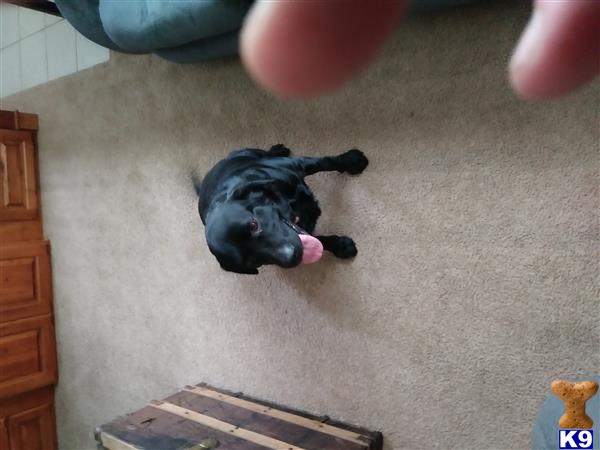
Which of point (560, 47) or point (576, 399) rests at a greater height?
point (560, 47)

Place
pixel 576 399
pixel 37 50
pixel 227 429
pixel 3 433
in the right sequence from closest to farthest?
pixel 576 399
pixel 227 429
pixel 3 433
pixel 37 50

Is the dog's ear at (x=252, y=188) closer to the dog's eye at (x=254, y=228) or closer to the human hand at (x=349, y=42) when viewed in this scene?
the dog's eye at (x=254, y=228)

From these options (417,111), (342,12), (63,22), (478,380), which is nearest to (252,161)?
(417,111)

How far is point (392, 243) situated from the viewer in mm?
1075

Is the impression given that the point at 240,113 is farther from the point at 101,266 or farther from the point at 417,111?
the point at 101,266

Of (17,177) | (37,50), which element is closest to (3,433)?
(17,177)

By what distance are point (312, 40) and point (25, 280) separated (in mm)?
1958

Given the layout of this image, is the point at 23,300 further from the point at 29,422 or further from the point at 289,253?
the point at 289,253

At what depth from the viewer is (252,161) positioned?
41.5 inches

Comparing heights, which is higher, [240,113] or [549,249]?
[240,113]

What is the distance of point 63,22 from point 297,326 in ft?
4.78

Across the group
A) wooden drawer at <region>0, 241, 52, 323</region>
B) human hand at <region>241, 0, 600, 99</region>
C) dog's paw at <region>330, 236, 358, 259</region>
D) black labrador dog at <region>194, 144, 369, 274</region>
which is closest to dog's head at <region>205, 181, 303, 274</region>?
black labrador dog at <region>194, 144, 369, 274</region>

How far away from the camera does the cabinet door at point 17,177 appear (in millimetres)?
1794

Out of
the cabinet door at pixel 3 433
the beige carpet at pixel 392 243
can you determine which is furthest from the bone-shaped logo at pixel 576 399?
the cabinet door at pixel 3 433
